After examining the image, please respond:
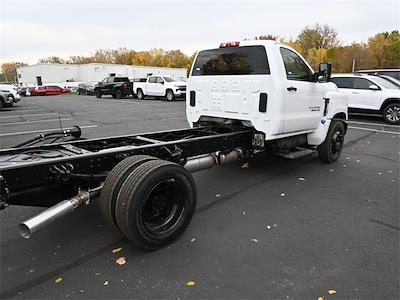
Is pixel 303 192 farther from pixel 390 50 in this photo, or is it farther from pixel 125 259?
pixel 390 50

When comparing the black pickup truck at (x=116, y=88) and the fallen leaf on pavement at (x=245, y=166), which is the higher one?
the black pickup truck at (x=116, y=88)

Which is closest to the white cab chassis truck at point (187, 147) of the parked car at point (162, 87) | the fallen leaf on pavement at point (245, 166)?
the fallen leaf on pavement at point (245, 166)

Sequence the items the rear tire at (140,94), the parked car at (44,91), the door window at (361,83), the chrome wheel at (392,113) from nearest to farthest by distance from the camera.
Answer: the chrome wheel at (392,113), the door window at (361,83), the rear tire at (140,94), the parked car at (44,91)

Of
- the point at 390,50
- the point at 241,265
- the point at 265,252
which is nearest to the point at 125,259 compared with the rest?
the point at 241,265

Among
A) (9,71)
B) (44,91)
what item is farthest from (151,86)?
(9,71)

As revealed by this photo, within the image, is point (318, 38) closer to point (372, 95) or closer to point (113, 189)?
point (372, 95)

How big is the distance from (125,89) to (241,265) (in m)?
26.7

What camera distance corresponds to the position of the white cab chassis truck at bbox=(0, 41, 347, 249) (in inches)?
114

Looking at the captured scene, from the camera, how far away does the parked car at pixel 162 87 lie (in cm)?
2281

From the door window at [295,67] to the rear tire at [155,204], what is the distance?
2.73 m

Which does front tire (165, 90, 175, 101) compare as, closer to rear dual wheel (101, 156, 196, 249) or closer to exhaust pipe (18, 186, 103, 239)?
rear dual wheel (101, 156, 196, 249)

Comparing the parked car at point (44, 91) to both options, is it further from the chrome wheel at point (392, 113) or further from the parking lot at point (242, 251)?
the parking lot at point (242, 251)

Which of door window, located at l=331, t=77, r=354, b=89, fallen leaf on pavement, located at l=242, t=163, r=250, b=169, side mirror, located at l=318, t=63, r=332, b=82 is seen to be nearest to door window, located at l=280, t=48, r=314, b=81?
side mirror, located at l=318, t=63, r=332, b=82

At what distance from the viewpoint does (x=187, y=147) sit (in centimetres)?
403
